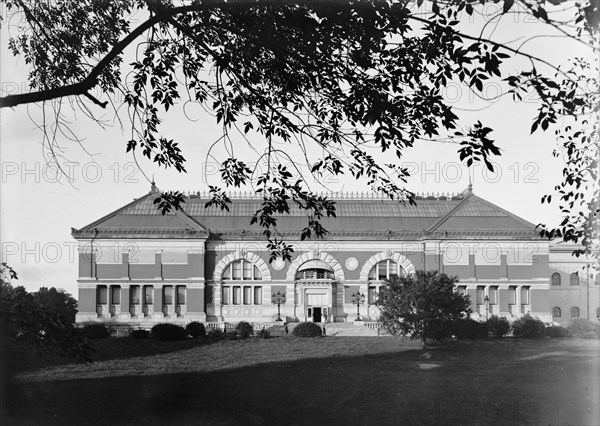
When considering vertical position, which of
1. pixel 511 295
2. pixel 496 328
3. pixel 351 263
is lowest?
pixel 496 328

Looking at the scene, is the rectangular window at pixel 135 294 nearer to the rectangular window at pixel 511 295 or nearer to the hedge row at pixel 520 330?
the hedge row at pixel 520 330

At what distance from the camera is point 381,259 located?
4506cm

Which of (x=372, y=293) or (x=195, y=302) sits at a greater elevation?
(x=372, y=293)

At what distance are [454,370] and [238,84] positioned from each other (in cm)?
1496

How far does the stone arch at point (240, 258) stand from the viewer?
44.7 meters

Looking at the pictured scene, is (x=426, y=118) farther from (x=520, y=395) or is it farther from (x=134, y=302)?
(x=134, y=302)

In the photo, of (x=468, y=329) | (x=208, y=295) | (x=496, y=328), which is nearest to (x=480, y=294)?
(x=496, y=328)

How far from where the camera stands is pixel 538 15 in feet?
21.7

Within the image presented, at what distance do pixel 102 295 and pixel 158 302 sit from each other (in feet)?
11.7

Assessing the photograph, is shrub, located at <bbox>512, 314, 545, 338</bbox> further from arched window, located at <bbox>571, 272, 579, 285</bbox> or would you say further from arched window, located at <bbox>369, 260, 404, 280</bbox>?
arched window, located at <bbox>571, 272, 579, 285</bbox>

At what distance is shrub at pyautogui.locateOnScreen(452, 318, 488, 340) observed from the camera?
25.7 metres

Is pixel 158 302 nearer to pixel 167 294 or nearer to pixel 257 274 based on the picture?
pixel 167 294

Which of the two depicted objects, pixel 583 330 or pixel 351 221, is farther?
pixel 351 221

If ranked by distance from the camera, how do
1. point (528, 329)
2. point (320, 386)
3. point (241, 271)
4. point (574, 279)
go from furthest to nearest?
point (574, 279) < point (241, 271) < point (528, 329) < point (320, 386)
